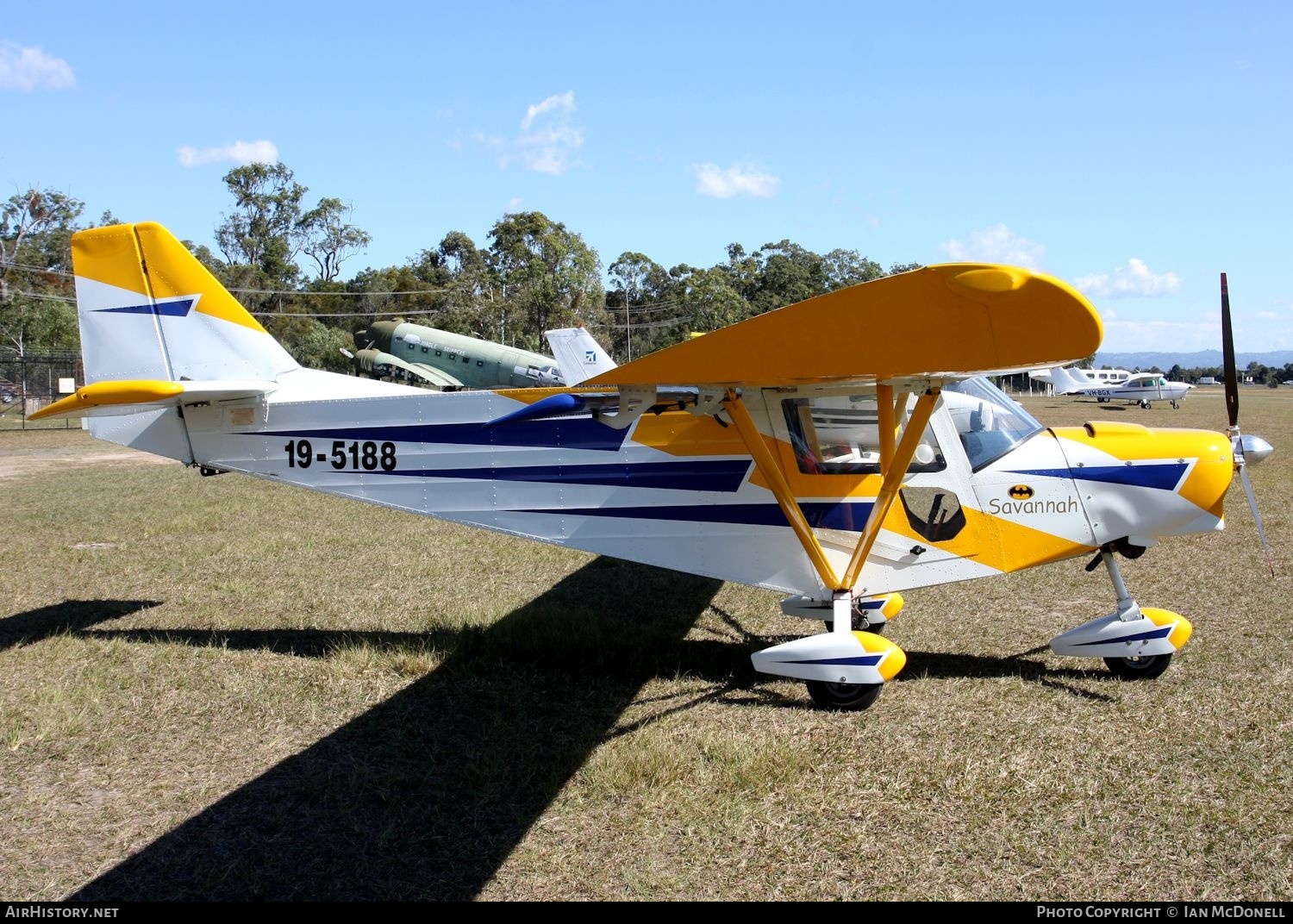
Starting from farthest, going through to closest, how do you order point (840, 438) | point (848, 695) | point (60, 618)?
point (60, 618), point (840, 438), point (848, 695)

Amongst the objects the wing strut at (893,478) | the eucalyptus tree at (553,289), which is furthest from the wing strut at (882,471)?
the eucalyptus tree at (553,289)

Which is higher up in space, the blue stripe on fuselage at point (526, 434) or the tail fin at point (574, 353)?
the tail fin at point (574, 353)

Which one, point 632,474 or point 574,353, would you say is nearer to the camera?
point 632,474

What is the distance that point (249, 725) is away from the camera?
535cm

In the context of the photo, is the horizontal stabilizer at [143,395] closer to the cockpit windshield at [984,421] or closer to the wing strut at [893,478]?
the wing strut at [893,478]

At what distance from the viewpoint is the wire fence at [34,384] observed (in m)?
35.9

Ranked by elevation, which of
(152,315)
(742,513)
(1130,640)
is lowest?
(1130,640)

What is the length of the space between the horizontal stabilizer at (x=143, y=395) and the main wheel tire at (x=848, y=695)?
14.9 feet

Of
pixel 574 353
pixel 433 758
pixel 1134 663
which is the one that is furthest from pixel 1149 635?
pixel 574 353

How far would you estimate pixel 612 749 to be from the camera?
15.9ft

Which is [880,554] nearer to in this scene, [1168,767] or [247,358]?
[1168,767]

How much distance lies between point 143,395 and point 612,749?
150 inches

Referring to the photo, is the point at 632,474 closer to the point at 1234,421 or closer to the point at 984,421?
the point at 984,421

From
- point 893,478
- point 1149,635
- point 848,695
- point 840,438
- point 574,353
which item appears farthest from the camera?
point 574,353
